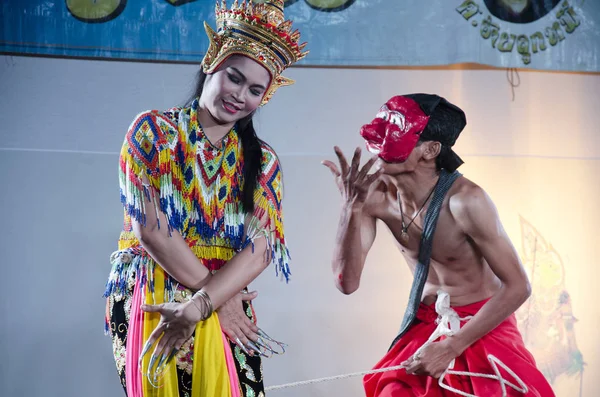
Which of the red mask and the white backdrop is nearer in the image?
the red mask

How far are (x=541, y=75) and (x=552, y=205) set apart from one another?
65 centimetres

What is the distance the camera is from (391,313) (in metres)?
3.64

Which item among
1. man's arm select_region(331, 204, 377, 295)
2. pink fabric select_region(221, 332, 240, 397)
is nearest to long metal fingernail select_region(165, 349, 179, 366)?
pink fabric select_region(221, 332, 240, 397)

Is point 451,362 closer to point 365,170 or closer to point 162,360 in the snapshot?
point 365,170

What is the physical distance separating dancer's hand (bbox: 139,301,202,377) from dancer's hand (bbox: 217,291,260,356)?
104mm

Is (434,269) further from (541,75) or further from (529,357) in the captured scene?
(541,75)

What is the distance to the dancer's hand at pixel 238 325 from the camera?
2133 mm

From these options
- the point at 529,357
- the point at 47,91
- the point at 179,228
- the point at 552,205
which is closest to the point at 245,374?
the point at 179,228

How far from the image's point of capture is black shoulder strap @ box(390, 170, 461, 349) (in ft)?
7.63

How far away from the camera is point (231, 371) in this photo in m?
2.09

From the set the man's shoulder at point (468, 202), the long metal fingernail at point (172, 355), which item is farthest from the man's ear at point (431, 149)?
the long metal fingernail at point (172, 355)

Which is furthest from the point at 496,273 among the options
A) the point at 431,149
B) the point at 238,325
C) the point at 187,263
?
the point at 187,263

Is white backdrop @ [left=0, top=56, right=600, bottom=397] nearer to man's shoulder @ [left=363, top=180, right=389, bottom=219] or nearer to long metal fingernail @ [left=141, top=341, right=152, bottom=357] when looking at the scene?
man's shoulder @ [left=363, top=180, right=389, bottom=219]

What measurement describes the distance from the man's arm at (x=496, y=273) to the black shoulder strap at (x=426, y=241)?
0.11 m
